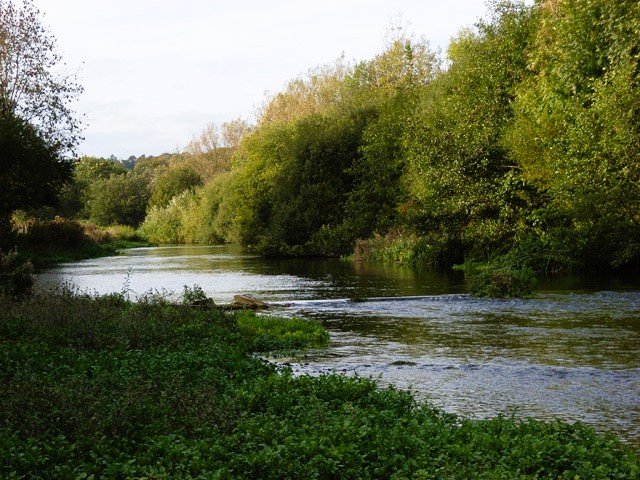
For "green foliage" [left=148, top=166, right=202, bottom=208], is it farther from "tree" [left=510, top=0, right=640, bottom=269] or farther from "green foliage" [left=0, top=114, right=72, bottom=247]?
"tree" [left=510, top=0, right=640, bottom=269]

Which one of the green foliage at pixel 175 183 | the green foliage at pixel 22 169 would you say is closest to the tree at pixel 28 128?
the green foliage at pixel 22 169

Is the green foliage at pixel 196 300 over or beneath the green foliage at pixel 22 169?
beneath

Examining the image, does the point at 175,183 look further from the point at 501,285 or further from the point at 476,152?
the point at 501,285

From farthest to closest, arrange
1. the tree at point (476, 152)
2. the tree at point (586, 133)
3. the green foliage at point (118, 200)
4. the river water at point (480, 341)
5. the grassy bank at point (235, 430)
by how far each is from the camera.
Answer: the green foliage at point (118, 200) < the tree at point (476, 152) < the tree at point (586, 133) < the river water at point (480, 341) < the grassy bank at point (235, 430)

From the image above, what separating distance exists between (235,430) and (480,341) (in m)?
10.9

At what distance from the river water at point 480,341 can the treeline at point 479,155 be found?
4.13m

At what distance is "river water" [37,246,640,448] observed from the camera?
503 inches

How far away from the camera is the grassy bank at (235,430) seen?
7773 millimetres

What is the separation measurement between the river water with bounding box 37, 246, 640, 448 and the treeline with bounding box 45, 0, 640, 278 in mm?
4133

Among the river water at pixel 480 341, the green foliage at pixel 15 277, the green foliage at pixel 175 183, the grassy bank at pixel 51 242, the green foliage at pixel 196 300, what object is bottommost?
the river water at pixel 480 341

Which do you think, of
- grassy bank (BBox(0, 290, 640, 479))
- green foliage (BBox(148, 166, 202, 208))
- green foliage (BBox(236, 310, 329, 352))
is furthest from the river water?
green foliage (BBox(148, 166, 202, 208))

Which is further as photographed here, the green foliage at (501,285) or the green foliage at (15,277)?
the green foliage at (501,285)

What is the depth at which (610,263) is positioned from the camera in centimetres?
3391

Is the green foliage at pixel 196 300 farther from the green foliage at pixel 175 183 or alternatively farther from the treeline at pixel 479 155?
the green foliage at pixel 175 183
